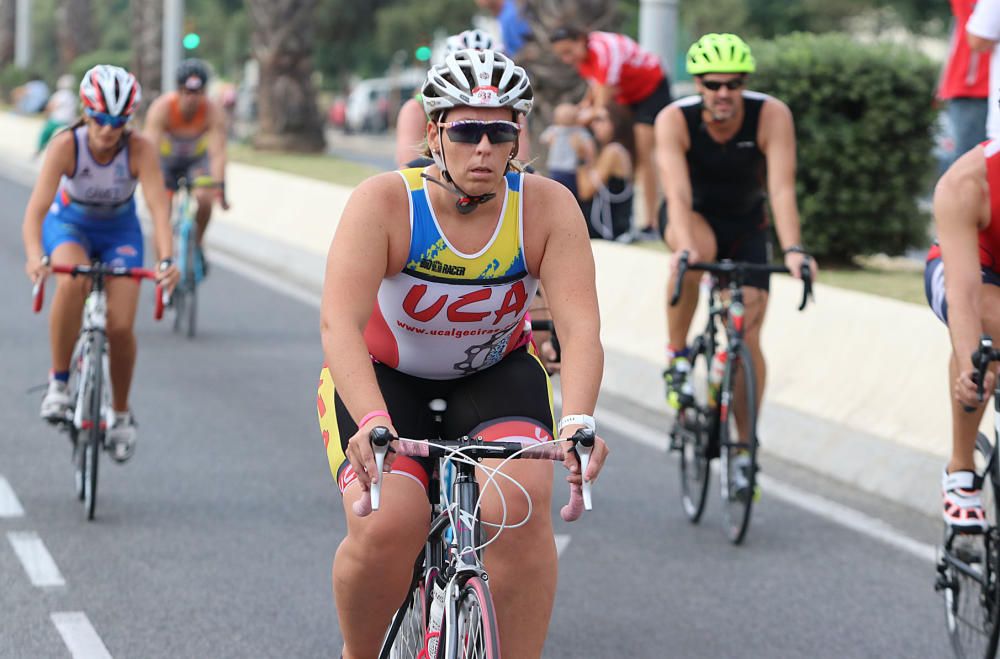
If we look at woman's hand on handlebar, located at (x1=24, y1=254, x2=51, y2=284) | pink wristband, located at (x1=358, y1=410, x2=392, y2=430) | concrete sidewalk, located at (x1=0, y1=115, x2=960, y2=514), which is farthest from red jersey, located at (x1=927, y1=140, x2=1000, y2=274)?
woman's hand on handlebar, located at (x1=24, y1=254, x2=51, y2=284)

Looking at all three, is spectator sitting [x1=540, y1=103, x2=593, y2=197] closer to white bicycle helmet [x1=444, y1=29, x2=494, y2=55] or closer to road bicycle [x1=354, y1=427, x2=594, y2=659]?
white bicycle helmet [x1=444, y1=29, x2=494, y2=55]

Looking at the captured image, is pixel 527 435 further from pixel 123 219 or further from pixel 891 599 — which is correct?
pixel 123 219

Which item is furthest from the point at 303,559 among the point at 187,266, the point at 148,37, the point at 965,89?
the point at 148,37

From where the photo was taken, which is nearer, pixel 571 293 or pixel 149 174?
pixel 571 293

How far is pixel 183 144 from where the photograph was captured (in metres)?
15.5

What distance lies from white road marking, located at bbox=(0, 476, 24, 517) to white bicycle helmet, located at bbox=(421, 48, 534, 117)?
430 centimetres

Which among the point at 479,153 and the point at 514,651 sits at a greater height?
the point at 479,153

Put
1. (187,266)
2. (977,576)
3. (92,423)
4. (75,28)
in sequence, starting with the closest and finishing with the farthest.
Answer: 1. (977,576)
2. (92,423)
3. (187,266)
4. (75,28)

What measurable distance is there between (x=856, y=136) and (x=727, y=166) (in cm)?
635

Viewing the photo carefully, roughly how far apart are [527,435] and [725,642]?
2056mm

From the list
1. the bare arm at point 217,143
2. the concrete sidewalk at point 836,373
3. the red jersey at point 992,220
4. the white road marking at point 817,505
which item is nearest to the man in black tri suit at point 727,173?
the white road marking at point 817,505

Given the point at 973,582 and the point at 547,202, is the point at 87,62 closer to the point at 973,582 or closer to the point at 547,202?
the point at 973,582

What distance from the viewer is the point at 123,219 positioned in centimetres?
933

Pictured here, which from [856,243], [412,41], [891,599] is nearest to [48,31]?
[412,41]
